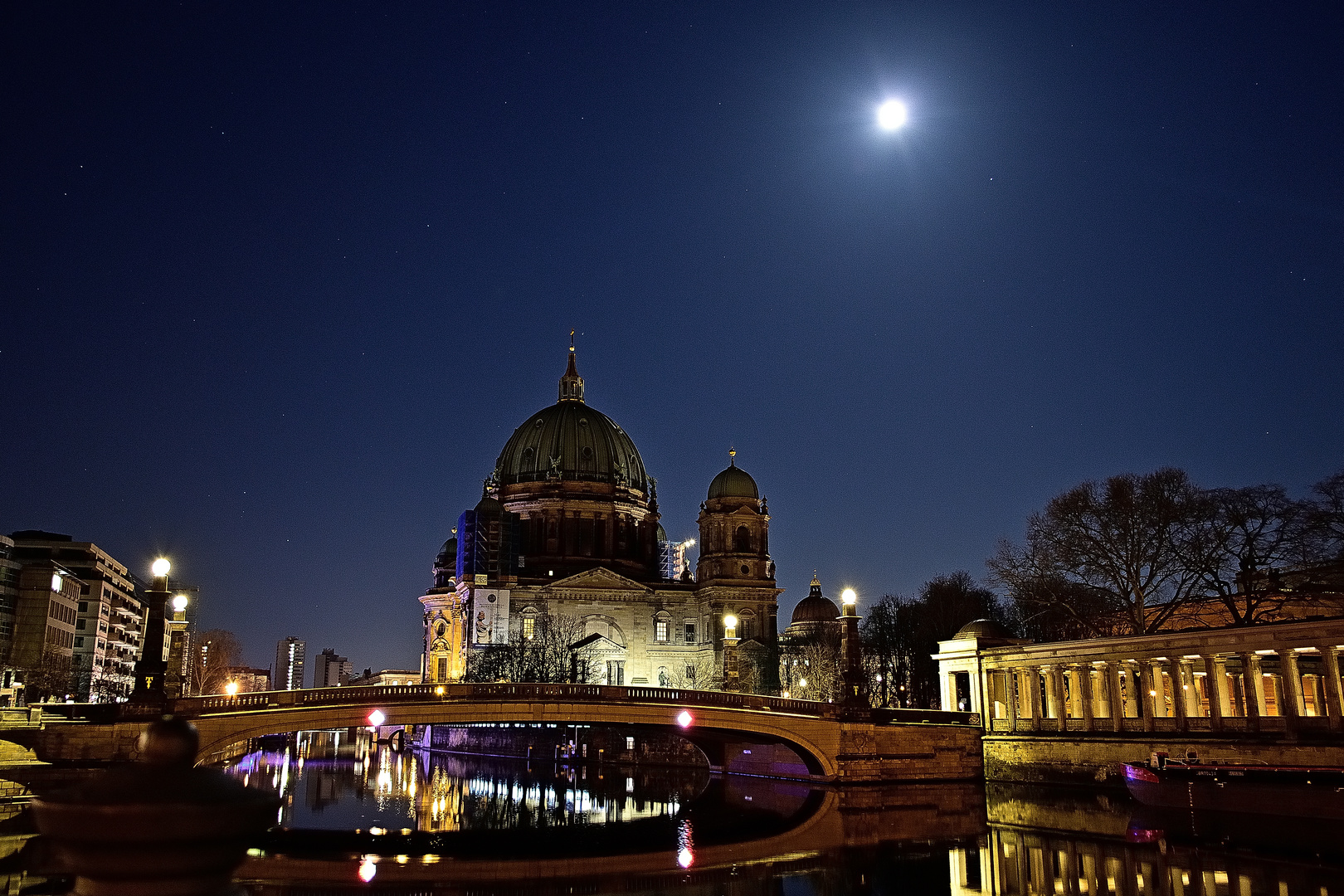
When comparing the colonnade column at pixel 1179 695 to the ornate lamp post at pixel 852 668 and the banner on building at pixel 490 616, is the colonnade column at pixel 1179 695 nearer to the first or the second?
the ornate lamp post at pixel 852 668

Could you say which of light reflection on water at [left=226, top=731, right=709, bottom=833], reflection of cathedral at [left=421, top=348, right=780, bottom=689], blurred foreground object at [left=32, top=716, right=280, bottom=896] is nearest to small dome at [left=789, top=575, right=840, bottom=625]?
reflection of cathedral at [left=421, top=348, right=780, bottom=689]

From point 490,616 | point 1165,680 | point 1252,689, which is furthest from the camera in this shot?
point 490,616

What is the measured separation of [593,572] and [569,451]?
17.7m

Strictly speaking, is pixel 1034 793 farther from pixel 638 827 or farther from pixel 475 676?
pixel 475 676

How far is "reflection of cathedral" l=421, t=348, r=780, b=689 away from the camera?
103 m

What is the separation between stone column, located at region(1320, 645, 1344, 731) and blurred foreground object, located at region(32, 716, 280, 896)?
153 ft

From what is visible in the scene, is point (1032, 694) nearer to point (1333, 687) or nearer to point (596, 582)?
point (1333, 687)

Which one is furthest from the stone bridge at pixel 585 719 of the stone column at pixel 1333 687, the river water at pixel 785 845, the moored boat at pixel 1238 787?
the stone column at pixel 1333 687

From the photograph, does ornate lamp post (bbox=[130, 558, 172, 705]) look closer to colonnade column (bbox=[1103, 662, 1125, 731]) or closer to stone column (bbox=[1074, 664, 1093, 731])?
stone column (bbox=[1074, 664, 1093, 731])

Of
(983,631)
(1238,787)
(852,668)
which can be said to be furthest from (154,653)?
(983,631)

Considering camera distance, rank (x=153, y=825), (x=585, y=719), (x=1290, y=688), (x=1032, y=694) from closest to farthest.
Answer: (x=153, y=825) < (x=1290, y=688) < (x=585, y=719) < (x=1032, y=694)

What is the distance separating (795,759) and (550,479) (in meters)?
62.5

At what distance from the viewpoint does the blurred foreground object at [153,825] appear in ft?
20.4

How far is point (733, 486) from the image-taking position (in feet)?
360
